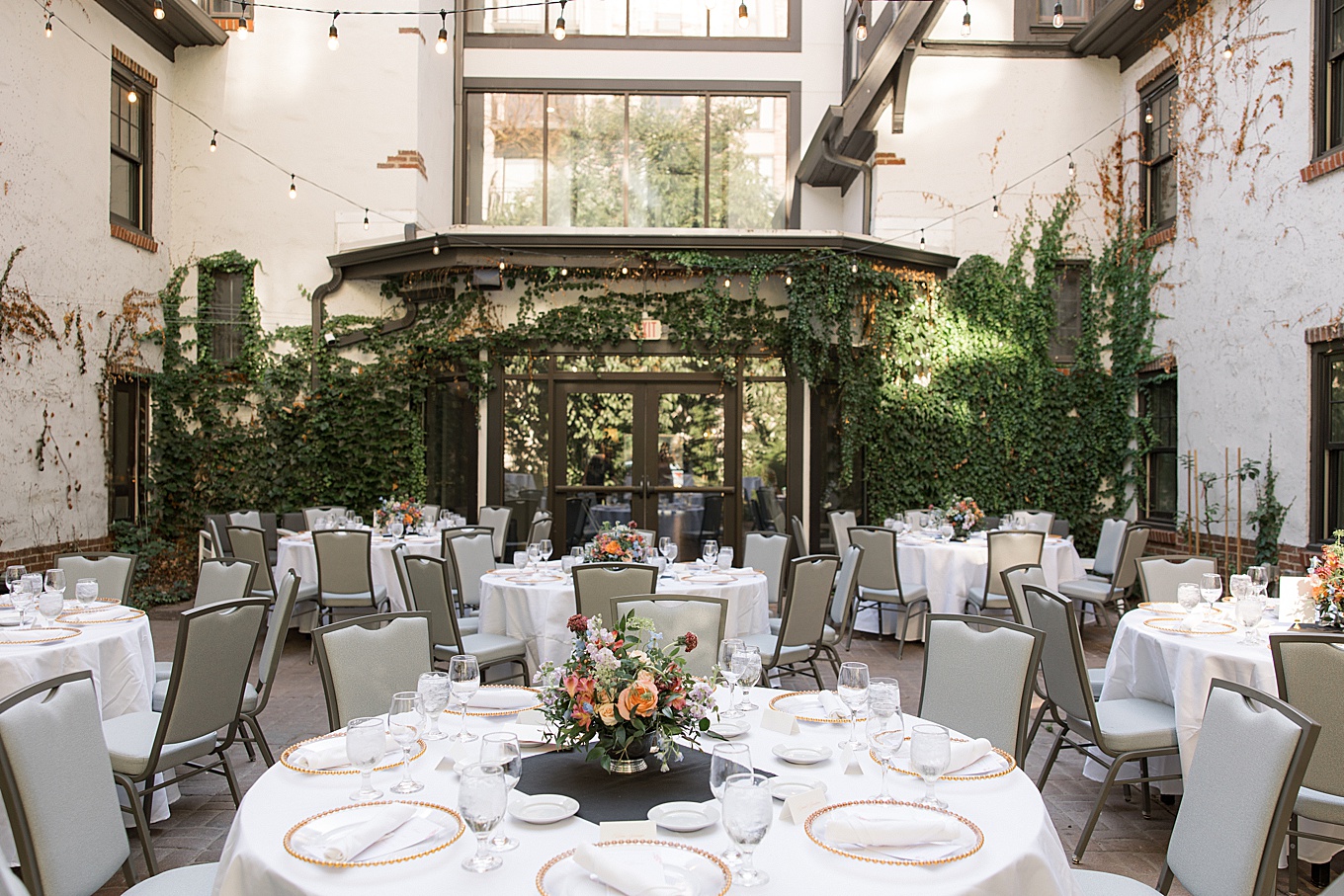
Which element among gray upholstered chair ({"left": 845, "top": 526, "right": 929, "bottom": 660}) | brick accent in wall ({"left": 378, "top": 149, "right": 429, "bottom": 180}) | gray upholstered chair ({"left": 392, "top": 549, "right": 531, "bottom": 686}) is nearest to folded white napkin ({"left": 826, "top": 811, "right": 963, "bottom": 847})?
gray upholstered chair ({"left": 392, "top": 549, "right": 531, "bottom": 686})

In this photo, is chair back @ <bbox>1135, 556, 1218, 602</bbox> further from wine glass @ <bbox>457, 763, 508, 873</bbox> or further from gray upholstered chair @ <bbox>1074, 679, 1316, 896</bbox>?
wine glass @ <bbox>457, 763, 508, 873</bbox>

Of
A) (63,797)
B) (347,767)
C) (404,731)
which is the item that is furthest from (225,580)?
(404,731)

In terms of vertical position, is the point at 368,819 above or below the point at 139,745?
above

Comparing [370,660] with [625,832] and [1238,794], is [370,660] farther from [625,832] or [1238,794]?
[1238,794]

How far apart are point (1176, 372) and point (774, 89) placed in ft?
19.2

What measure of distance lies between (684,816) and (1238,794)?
4.58 feet

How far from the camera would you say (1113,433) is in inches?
427

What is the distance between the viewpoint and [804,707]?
9.96 ft

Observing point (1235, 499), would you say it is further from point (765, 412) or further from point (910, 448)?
point (765, 412)

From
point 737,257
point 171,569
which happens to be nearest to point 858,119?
point 737,257

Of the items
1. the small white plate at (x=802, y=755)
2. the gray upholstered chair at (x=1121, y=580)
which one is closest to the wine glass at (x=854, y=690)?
the small white plate at (x=802, y=755)

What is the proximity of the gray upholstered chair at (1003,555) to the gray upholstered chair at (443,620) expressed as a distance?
12.8 ft

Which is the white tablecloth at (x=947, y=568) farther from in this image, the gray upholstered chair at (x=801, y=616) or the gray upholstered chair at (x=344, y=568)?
the gray upholstered chair at (x=344, y=568)

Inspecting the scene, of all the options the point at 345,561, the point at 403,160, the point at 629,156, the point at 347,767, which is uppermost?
the point at 629,156
